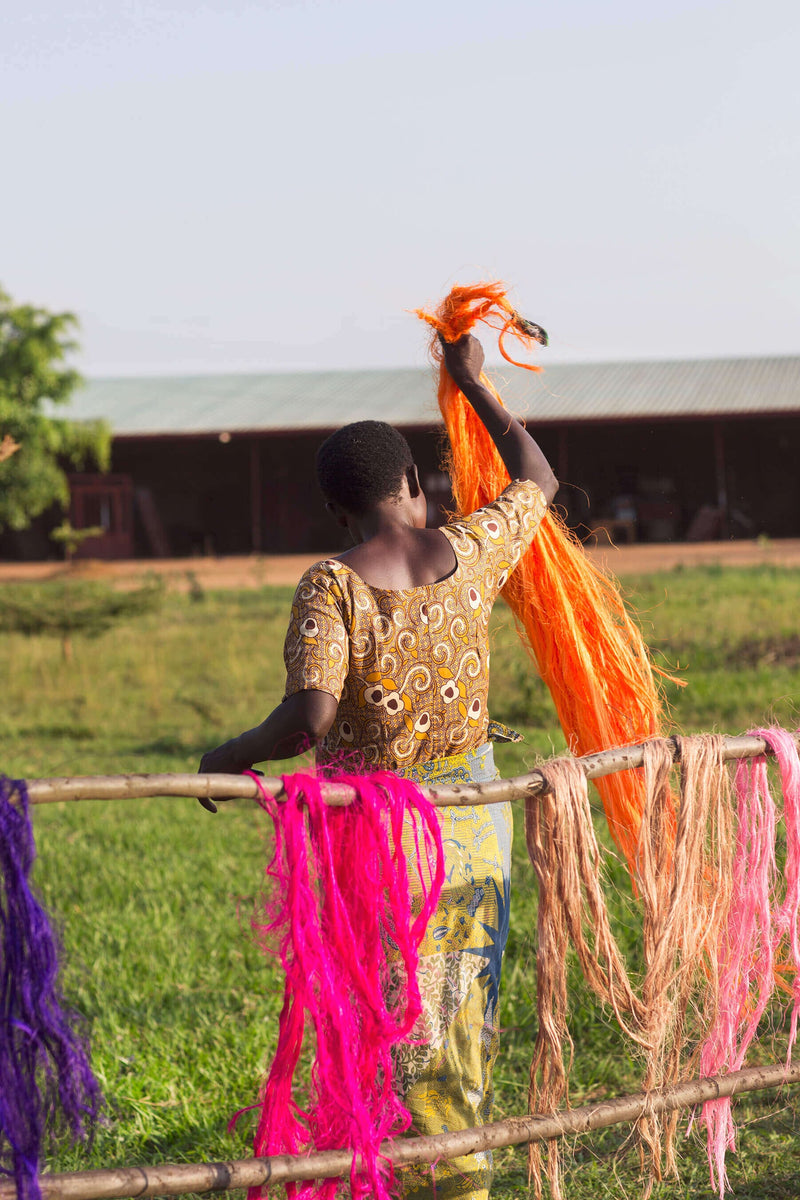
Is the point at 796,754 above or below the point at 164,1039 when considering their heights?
above

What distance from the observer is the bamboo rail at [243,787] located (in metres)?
1.74

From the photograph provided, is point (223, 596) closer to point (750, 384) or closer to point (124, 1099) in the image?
point (750, 384)

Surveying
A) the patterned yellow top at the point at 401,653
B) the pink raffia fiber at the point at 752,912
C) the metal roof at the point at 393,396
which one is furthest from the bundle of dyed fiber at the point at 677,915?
the metal roof at the point at 393,396

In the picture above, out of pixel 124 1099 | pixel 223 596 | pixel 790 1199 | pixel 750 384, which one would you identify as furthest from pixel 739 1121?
pixel 750 384

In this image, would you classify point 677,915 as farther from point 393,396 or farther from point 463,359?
point 393,396

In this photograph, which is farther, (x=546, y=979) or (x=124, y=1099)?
(x=124, y=1099)

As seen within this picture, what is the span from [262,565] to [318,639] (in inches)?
653

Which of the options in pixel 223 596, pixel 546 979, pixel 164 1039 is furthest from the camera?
pixel 223 596

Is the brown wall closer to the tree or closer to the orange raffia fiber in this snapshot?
the tree

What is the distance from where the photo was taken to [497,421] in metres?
2.46

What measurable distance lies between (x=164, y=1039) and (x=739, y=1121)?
193 centimetres

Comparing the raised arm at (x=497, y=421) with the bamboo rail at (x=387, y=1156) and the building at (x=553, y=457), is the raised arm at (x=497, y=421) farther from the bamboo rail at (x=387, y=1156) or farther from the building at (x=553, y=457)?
the building at (x=553, y=457)

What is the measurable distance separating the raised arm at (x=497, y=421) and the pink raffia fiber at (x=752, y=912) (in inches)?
27.8

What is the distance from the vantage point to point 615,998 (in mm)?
2160
